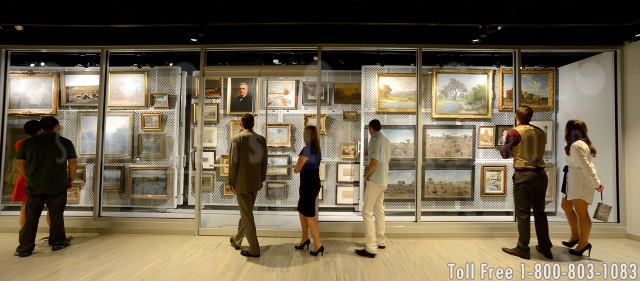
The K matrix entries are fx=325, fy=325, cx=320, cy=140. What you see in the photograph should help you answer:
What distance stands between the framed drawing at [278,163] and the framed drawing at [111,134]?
2.26 metres

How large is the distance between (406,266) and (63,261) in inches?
153

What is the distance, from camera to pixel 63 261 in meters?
3.71

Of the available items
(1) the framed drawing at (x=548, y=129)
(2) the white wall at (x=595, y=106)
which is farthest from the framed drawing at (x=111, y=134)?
(2) the white wall at (x=595, y=106)

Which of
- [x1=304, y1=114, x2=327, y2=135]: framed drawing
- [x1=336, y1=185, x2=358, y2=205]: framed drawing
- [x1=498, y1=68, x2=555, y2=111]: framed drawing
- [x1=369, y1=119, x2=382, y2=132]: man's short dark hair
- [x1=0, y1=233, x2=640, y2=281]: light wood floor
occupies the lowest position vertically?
[x1=0, y1=233, x2=640, y2=281]: light wood floor

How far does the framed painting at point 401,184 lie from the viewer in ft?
16.8

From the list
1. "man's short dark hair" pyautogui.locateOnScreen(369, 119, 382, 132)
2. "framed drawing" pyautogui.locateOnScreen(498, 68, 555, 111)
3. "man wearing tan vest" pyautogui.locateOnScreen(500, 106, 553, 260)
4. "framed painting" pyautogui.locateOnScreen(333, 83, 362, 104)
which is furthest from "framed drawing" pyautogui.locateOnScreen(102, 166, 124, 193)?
"framed drawing" pyautogui.locateOnScreen(498, 68, 555, 111)

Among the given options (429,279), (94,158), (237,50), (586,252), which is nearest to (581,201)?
(586,252)

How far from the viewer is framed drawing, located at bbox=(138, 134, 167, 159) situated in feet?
17.0

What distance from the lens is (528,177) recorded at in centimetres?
390

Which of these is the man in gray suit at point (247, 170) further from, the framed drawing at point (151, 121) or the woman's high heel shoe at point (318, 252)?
the framed drawing at point (151, 121)

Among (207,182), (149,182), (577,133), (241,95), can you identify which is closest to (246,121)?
(241,95)

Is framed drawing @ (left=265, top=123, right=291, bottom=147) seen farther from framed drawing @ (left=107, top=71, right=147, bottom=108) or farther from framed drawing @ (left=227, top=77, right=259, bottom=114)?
framed drawing @ (left=107, top=71, right=147, bottom=108)

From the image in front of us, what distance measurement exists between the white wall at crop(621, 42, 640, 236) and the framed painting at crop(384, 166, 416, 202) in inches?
124
